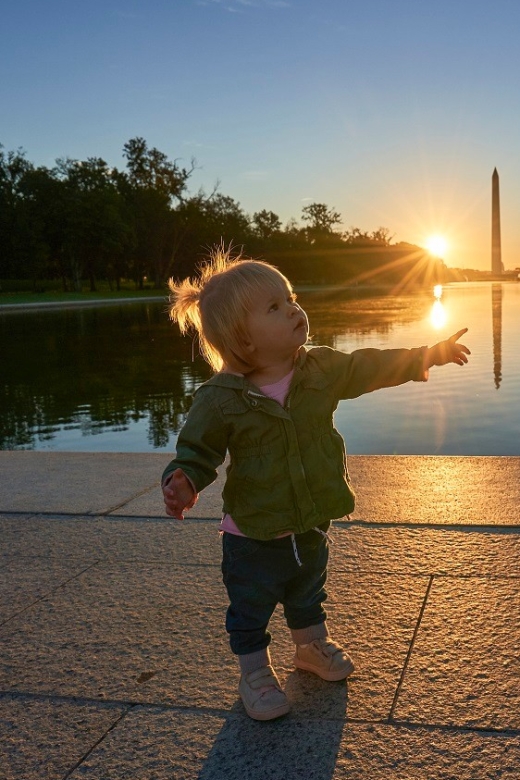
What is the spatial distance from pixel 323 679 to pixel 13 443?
6735mm

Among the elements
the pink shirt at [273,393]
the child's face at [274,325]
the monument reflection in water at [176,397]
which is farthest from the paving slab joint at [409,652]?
the monument reflection in water at [176,397]

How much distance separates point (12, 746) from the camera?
230 cm

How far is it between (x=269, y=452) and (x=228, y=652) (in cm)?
71

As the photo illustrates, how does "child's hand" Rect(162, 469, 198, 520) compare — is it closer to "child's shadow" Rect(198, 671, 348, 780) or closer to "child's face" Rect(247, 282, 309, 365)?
"child's face" Rect(247, 282, 309, 365)

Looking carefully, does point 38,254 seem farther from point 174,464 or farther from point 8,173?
point 174,464

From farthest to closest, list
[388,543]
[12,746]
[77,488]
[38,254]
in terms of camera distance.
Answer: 1. [38,254]
2. [77,488]
3. [388,543]
4. [12,746]

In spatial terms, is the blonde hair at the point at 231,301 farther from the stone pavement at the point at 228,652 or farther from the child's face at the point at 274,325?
the stone pavement at the point at 228,652

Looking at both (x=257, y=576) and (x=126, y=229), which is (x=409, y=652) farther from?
(x=126, y=229)

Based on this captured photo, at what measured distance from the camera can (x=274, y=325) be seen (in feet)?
8.34

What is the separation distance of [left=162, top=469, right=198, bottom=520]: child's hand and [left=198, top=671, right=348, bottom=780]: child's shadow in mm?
595

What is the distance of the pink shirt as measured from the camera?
2.60 m

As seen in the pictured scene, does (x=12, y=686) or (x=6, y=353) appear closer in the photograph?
(x=12, y=686)

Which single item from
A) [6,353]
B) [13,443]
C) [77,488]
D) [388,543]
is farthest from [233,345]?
[6,353]

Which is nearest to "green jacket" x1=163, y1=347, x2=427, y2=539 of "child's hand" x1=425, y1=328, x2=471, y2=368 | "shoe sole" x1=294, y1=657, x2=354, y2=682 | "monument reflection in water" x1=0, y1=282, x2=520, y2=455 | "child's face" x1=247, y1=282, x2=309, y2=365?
"child's face" x1=247, y1=282, x2=309, y2=365
